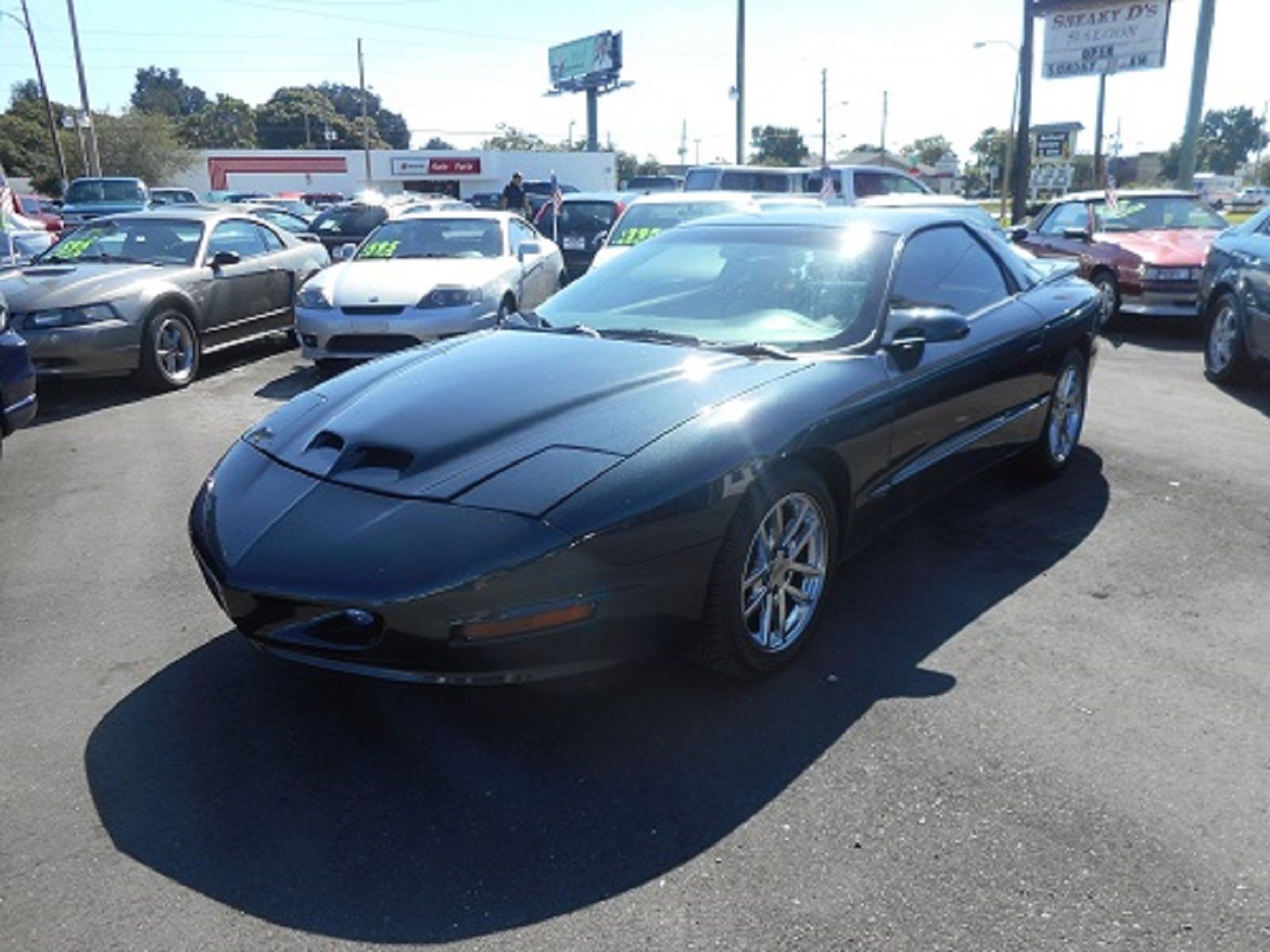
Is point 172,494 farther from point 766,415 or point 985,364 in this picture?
point 985,364

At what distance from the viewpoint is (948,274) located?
14.6ft

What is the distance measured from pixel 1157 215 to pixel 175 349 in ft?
34.5

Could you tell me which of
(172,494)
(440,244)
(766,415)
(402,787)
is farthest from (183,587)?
(440,244)

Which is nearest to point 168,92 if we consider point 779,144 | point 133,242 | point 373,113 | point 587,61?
point 373,113

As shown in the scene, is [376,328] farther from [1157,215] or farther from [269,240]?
[1157,215]

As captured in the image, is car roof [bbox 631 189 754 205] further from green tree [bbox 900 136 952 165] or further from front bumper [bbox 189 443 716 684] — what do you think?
green tree [bbox 900 136 952 165]

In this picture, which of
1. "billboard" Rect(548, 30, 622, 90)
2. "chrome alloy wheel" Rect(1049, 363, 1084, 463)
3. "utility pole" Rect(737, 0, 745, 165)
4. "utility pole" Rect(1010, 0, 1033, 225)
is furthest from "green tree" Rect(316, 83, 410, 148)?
"chrome alloy wheel" Rect(1049, 363, 1084, 463)

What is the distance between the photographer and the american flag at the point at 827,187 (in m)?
14.7

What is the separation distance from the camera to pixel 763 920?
2189 millimetres

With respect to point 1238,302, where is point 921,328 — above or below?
above

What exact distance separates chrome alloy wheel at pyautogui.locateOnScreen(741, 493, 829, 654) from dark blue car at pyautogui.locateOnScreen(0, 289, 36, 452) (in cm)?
420

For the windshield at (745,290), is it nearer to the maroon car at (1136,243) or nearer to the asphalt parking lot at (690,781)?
the asphalt parking lot at (690,781)

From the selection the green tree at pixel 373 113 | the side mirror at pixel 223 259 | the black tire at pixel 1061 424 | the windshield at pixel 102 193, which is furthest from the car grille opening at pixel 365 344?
the green tree at pixel 373 113

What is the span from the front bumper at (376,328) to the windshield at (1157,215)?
305 inches
